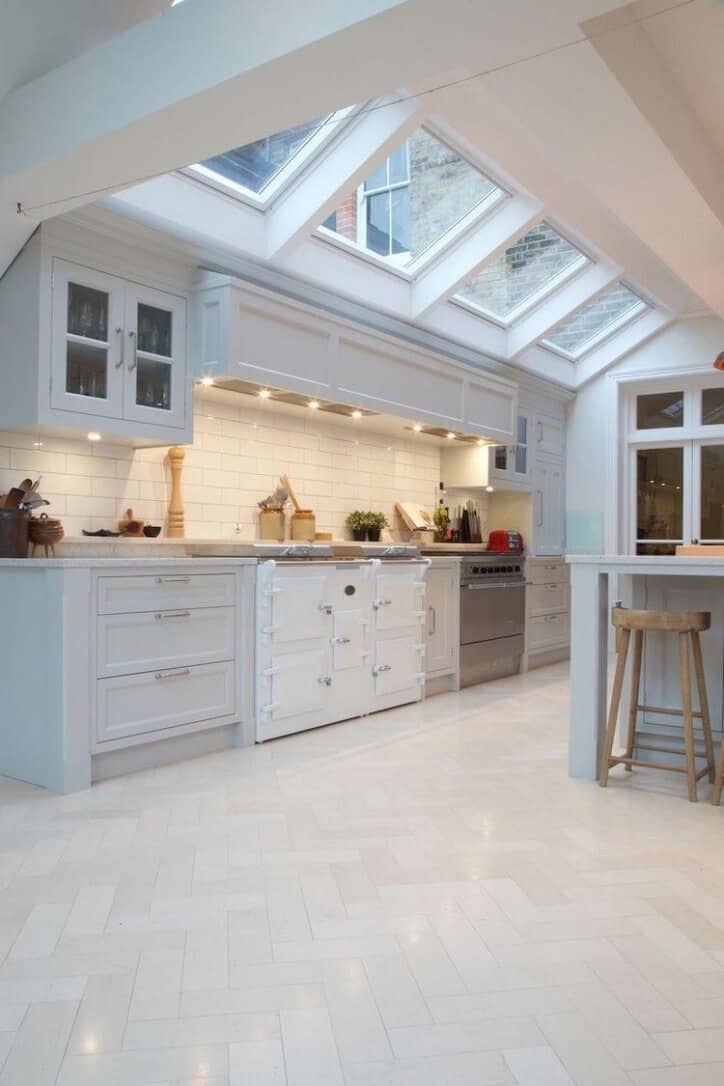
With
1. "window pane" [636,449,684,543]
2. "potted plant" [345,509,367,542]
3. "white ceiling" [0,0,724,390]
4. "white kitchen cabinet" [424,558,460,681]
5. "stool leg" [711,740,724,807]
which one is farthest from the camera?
"window pane" [636,449,684,543]

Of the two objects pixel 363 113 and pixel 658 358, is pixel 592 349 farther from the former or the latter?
pixel 363 113

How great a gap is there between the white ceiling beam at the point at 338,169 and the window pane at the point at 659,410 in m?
4.32

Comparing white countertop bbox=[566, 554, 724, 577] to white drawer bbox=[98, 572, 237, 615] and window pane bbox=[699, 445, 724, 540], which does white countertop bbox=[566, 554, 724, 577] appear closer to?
white drawer bbox=[98, 572, 237, 615]

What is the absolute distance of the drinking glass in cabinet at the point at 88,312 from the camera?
142 inches

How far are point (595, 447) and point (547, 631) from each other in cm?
186

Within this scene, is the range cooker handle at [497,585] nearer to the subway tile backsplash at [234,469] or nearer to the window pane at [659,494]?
the subway tile backsplash at [234,469]

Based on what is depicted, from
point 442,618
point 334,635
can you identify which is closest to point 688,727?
point 334,635

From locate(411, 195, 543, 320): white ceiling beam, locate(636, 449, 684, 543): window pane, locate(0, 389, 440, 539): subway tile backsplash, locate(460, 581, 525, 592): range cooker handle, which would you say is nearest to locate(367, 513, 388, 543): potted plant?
locate(0, 389, 440, 539): subway tile backsplash

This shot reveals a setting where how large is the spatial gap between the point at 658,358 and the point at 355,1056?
267 inches

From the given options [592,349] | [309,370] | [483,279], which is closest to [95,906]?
[309,370]

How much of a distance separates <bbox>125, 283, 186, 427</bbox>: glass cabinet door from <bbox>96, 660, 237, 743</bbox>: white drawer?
117 cm

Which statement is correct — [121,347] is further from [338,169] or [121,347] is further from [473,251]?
[473,251]

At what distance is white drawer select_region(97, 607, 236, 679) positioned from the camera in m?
3.35

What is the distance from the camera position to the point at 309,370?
15.1ft
